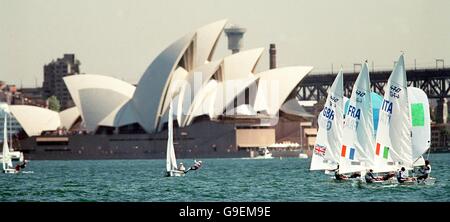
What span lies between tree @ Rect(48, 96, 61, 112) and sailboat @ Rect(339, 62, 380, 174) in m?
71.9

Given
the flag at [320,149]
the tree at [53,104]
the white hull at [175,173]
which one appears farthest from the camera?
the tree at [53,104]

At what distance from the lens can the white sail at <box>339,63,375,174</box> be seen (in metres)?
25.2

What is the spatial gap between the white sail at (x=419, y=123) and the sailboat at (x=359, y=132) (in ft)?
3.12

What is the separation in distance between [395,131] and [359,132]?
265 centimetres

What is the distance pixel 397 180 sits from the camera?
2491cm

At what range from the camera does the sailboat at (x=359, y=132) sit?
25188mm

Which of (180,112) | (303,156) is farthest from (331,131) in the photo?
(180,112)

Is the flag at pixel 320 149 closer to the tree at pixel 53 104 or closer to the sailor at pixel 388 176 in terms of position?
the sailor at pixel 388 176

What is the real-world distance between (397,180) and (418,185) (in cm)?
47

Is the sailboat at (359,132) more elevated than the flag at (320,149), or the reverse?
the sailboat at (359,132)

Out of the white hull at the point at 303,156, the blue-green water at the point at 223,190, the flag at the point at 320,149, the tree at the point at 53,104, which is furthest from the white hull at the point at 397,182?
the tree at the point at 53,104

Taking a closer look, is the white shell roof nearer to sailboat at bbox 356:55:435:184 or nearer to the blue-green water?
the blue-green water
